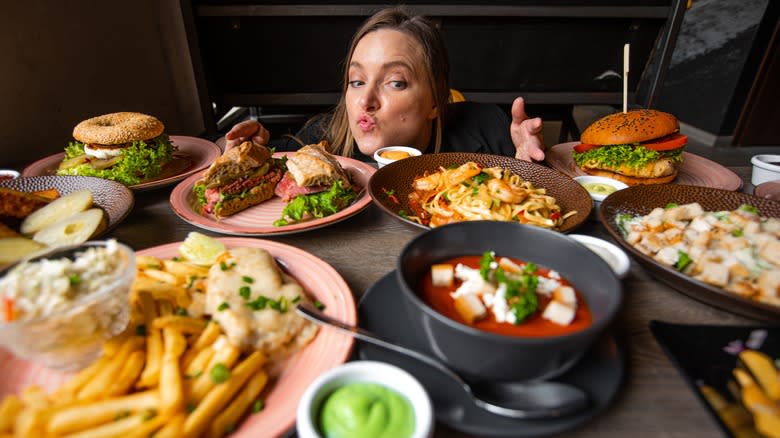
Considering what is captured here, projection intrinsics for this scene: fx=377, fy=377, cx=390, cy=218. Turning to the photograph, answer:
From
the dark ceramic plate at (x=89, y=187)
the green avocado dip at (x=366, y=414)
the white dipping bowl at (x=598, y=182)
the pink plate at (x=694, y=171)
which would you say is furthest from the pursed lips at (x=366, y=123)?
the green avocado dip at (x=366, y=414)

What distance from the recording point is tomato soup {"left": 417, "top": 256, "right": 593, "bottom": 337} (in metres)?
1.11

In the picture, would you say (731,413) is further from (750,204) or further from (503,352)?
(750,204)

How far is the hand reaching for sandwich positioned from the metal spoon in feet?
7.25

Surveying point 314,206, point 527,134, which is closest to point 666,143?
point 527,134

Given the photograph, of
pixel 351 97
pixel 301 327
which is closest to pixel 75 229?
pixel 301 327

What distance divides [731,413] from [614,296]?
1.32 feet

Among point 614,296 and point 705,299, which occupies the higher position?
point 614,296

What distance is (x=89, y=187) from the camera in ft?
7.00

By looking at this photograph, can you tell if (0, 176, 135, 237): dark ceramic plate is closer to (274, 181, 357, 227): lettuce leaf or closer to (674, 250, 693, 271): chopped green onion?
(274, 181, 357, 227): lettuce leaf

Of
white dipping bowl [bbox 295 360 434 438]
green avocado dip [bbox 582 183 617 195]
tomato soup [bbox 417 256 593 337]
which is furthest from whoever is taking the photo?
green avocado dip [bbox 582 183 617 195]

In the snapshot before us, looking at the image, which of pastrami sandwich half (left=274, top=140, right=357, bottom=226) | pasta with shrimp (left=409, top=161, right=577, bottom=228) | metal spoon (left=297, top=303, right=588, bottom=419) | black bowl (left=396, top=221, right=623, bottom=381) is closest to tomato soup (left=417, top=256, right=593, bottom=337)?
black bowl (left=396, top=221, right=623, bottom=381)

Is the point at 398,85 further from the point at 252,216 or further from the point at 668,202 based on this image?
the point at 668,202

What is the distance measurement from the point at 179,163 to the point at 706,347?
3218mm

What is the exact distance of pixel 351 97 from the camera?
118 inches
